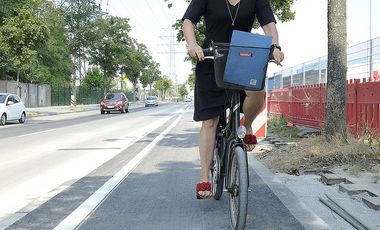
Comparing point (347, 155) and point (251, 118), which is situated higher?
point (251, 118)

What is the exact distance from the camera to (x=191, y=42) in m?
4.26

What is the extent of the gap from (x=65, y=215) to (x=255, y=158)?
4.88 metres

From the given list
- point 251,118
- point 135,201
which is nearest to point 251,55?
point 251,118

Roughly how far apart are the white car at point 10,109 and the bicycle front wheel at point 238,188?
67.4ft

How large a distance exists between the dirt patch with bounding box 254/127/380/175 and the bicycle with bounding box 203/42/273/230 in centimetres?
269

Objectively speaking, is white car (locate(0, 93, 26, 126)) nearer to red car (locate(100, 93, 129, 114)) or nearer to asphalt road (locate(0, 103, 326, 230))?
red car (locate(100, 93, 129, 114))

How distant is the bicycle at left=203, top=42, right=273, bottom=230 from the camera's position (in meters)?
3.81

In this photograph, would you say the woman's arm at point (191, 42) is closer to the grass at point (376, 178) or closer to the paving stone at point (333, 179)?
the paving stone at point (333, 179)

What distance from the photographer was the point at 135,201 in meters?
5.42

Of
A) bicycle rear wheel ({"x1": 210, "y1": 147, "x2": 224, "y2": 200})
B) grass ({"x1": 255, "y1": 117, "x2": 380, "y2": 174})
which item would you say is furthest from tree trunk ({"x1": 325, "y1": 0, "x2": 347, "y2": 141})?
bicycle rear wheel ({"x1": 210, "y1": 147, "x2": 224, "y2": 200})

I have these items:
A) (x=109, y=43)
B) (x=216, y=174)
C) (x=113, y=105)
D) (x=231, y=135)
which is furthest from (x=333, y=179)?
(x=109, y=43)

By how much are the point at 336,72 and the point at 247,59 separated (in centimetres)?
501

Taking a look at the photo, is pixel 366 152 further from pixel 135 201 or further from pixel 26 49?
pixel 26 49

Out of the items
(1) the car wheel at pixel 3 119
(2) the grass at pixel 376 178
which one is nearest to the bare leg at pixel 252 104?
(2) the grass at pixel 376 178
